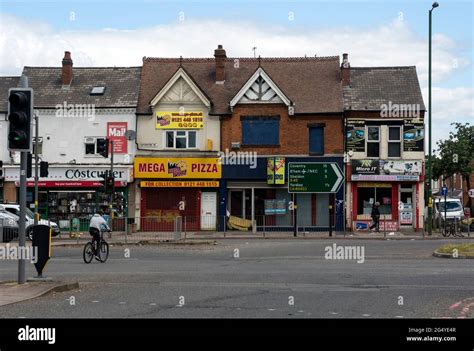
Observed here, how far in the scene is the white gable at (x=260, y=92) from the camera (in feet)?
131

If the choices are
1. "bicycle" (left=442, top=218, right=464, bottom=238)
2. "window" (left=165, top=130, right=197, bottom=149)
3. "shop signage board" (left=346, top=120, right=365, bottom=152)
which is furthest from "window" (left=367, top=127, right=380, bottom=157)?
Result: "window" (left=165, top=130, right=197, bottom=149)

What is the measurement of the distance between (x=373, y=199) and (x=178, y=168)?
1080 cm

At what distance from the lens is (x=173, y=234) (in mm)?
33781

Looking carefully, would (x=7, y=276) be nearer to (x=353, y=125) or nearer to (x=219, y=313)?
(x=219, y=313)

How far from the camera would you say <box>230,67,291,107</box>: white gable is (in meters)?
40.1

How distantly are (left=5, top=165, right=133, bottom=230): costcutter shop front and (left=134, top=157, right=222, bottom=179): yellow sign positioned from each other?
738mm

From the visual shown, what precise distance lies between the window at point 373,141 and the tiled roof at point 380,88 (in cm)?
120

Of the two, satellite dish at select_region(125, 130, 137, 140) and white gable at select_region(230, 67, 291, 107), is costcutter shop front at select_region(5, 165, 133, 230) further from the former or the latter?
white gable at select_region(230, 67, 291, 107)

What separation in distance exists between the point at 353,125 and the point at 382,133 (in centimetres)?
161

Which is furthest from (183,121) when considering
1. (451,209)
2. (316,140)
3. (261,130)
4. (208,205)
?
(451,209)

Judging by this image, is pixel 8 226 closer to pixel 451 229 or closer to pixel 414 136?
pixel 451 229

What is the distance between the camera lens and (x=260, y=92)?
40500 millimetres
